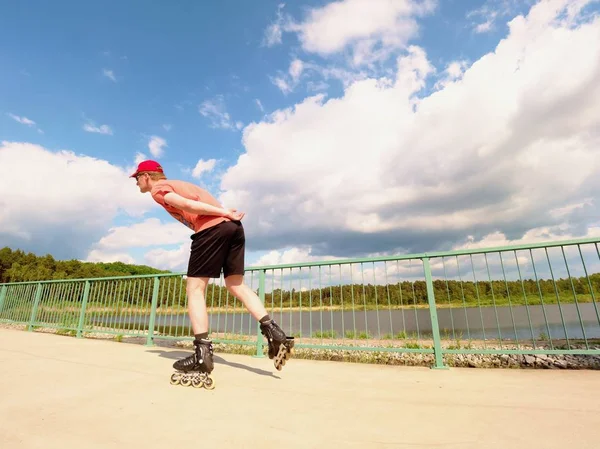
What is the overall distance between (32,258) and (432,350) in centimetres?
5674

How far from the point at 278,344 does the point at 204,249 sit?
87 centimetres

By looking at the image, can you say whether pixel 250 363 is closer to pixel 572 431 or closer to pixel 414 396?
pixel 414 396

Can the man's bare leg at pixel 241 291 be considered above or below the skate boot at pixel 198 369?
above

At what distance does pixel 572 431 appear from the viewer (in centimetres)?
136

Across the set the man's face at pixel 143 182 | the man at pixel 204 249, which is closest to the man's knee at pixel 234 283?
the man at pixel 204 249

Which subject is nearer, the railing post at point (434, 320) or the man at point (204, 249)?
the man at point (204, 249)

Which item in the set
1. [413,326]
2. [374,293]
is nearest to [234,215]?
[374,293]

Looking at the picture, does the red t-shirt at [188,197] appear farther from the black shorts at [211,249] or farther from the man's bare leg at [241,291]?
the man's bare leg at [241,291]

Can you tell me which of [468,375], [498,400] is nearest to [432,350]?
[468,375]

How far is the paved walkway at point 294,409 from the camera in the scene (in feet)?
4.08

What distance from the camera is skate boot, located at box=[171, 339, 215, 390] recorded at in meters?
2.01

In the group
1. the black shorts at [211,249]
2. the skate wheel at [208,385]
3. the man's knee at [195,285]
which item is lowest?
the skate wheel at [208,385]

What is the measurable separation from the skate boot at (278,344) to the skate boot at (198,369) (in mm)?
432

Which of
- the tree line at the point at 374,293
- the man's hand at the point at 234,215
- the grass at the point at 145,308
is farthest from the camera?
the grass at the point at 145,308
